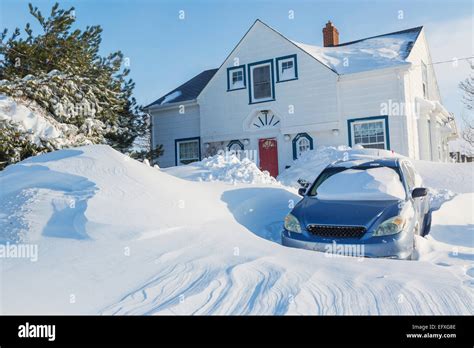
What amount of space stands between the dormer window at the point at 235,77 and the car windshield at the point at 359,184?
1299 centimetres

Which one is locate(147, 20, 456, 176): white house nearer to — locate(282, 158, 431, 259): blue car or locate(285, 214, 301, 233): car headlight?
locate(282, 158, 431, 259): blue car

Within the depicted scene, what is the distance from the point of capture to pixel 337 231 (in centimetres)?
553

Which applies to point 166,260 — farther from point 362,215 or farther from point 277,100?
point 277,100

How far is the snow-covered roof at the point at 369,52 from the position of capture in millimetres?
16969

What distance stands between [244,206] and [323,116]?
1089cm

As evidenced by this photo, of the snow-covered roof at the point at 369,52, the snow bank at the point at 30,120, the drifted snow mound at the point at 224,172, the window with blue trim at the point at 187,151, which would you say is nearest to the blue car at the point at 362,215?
the drifted snow mound at the point at 224,172

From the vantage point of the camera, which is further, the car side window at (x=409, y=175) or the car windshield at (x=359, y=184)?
the car side window at (x=409, y=175)

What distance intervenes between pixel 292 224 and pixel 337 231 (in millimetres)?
721

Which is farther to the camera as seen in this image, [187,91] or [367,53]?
[187,91]

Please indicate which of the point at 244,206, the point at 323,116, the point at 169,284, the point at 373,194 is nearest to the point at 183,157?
the point at 323,116

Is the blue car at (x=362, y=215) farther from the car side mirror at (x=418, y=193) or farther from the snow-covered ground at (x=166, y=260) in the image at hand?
the snow-covered ground at (x=166, y=260)

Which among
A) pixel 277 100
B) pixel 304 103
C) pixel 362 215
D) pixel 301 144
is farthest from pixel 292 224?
pixel 277 100
